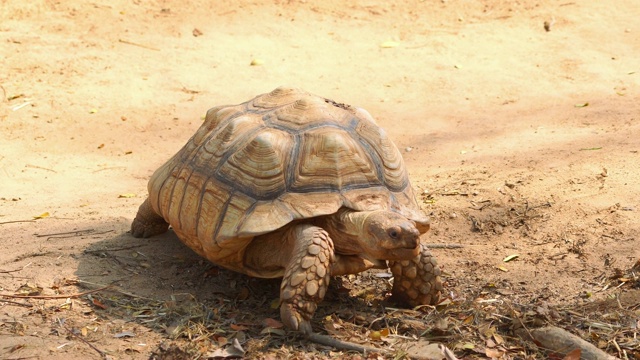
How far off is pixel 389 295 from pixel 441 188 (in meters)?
1.69

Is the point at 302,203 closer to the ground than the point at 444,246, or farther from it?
farther from it

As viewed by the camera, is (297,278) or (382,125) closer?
(297,278)

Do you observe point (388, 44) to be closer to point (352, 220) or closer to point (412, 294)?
point (412, 294)

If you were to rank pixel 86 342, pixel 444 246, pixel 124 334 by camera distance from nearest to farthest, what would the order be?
1. pixel 86 342
2. pixel 124 334
3. pixel 444 246

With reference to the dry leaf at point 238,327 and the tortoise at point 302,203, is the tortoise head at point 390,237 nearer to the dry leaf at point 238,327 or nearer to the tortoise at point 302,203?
the tortoise at point 302,203

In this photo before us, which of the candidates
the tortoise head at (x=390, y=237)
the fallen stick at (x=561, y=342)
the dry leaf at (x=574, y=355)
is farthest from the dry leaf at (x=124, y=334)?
the dry leaf at (x=574, y=355)

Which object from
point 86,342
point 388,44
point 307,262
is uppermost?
point 307,262

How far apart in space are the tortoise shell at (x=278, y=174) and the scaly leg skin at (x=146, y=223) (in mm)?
489

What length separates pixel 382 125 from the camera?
7.45 metres

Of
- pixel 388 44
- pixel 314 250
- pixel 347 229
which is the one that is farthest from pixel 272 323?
pixel 388 44

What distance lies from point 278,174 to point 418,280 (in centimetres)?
83

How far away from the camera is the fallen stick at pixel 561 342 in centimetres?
334

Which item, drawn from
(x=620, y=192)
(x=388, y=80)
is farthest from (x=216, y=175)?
(x=388, y=80)

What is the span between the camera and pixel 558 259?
4.54 m
